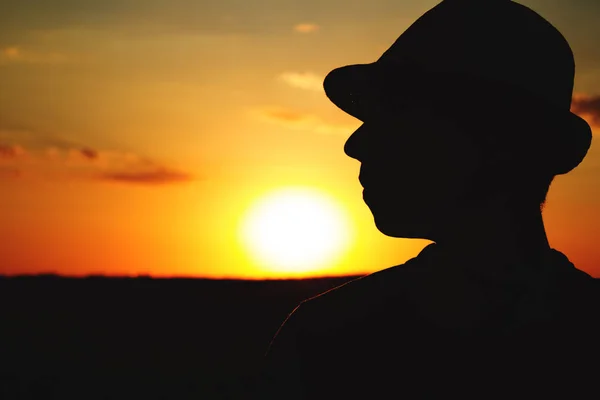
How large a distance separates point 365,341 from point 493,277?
0.45 m

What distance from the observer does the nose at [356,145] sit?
2438 mm

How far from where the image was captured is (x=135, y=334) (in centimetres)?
1276

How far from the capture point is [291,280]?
17.0m

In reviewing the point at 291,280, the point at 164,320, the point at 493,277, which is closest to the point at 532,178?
the point at 493,277

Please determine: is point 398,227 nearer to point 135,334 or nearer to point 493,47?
point 493,47

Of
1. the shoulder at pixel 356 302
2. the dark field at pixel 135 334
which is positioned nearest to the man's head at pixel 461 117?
the shoulder at pixel 356 302

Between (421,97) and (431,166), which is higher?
(421,97)

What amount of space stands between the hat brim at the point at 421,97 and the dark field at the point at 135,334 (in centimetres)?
659

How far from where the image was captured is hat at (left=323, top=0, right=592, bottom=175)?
2.43 metres

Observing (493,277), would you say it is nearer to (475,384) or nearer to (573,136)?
(475,384)

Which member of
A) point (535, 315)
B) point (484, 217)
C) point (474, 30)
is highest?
point (474, 30)

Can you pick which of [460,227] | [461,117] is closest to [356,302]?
[460,227]

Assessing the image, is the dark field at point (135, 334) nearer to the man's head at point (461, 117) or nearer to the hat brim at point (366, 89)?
the hat brim at point (366, 89)

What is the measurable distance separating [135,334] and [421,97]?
11032mm
